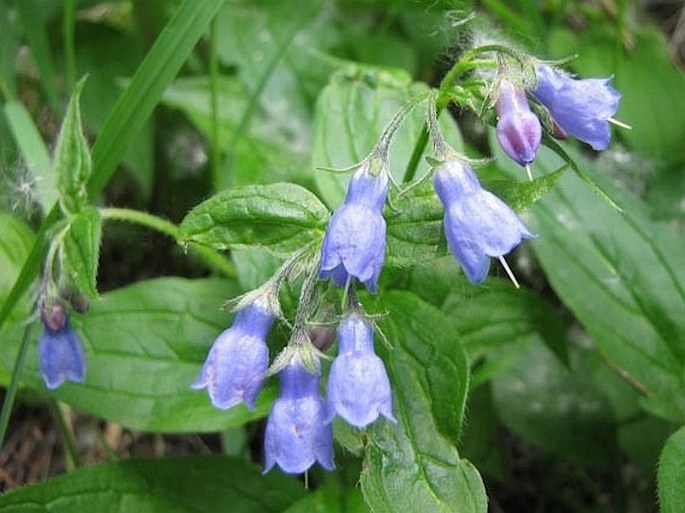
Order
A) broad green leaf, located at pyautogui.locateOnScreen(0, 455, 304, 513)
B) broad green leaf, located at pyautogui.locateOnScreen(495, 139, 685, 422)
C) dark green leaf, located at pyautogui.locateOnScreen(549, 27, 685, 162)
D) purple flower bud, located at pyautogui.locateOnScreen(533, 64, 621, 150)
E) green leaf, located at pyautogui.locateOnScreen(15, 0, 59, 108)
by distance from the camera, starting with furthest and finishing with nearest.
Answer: dark green leaf, located at pyautogui.locateOnScreen(549, 27, 685, 162) < green leaf, located at pyautogui.locateOnScreen(15, 0, 59, 108) < broad green leaf, located at pyautogui.locateOnScreen(495, 139, 685, 422) < broad green leaf, located at pyautogui.locateOnScreen(0, 455, 304, 513) < purple flower bud, located at pyautogui.locateOnScreen(533, 64, 621, 150)

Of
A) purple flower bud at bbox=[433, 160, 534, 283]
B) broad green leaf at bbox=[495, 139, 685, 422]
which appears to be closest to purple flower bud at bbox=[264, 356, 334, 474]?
purple flower bud at bbox=[433, 160, 534, 283]

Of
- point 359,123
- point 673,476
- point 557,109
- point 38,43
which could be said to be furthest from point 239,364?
point 38,43

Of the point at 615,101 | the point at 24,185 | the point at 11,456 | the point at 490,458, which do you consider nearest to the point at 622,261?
the point at 490,458

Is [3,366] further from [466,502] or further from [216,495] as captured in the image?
[466,502]

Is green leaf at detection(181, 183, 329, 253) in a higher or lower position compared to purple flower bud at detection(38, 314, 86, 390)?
higher

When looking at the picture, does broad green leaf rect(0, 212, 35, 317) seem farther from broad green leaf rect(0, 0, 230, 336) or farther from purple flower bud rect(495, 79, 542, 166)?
purple flower bud rect(495, 79, 542, 166)
